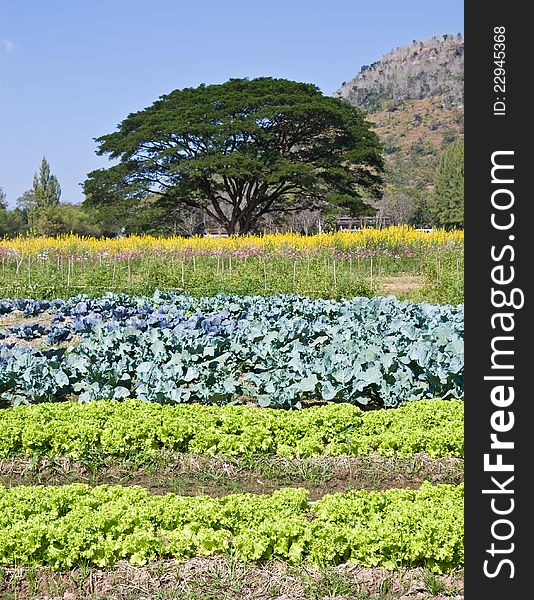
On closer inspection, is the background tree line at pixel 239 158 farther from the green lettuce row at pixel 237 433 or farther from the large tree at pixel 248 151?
the green lettuce row at pixel 237 433

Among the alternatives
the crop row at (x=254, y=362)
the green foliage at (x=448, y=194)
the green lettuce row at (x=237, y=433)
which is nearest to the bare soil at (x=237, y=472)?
the green lettuce row at (x=237, y=433)

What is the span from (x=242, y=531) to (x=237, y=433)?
1701 millimetres

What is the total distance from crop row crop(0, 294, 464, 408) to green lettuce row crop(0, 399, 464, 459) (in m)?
0.67

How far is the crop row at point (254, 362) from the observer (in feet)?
20.5

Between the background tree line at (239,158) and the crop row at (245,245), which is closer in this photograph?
the crop row at (245,245)

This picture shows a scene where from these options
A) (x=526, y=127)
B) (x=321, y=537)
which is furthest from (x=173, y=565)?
(x=526, y=127)

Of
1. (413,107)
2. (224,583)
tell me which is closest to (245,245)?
(224,583)

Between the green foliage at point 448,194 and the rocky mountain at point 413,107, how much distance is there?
137 centimetres

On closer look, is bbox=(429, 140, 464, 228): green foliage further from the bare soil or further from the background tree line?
the bare soil

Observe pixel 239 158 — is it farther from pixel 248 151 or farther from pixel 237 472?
pixel 237 472

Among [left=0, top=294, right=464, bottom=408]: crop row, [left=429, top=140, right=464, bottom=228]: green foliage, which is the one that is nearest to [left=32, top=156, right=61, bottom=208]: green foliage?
[left=429, top=140, right=464, bottom=228]: green foliage

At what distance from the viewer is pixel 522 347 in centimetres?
195

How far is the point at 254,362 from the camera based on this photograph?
24.8ft

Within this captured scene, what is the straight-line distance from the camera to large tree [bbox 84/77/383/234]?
35562 mm
